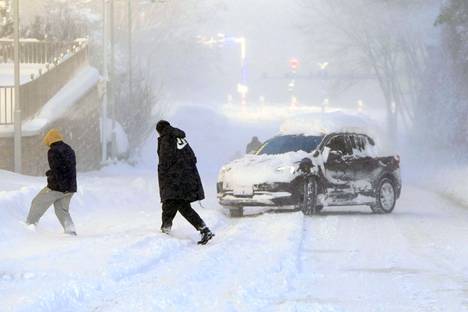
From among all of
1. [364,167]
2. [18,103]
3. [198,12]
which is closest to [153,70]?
[198,12]

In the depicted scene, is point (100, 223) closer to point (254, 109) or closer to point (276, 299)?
point (276, 299)

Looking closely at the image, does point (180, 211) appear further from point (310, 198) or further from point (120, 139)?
point (120, 139)

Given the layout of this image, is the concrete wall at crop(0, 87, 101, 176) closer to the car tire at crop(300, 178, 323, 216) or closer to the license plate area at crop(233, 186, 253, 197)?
the license plate area at crop(233, 186, 253, 197)

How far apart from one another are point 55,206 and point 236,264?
4.16 m

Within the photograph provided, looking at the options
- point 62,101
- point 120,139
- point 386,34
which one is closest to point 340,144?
point 62,101

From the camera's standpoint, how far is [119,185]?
27.3m

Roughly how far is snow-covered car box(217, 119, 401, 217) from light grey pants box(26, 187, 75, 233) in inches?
196

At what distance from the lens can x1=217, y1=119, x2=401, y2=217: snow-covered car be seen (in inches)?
794

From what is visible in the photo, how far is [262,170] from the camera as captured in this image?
2033cm

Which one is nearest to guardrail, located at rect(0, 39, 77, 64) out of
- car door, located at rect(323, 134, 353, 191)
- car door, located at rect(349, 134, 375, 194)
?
car door, located at rect(349, 134, 375, 194)

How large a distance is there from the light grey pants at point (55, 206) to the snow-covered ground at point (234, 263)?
7.6 inches

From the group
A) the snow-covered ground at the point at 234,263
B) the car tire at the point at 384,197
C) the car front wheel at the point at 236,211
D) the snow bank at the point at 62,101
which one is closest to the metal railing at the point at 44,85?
the snow bank at the point at 62,101

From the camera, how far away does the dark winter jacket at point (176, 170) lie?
15148 mm

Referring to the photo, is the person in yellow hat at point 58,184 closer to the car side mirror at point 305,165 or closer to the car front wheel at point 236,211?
the car front wheel at point 236,211
